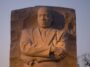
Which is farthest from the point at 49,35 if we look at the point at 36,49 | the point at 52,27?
the point at 36,49

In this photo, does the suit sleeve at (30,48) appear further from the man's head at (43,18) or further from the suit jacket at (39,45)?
the man's head at (43,18)

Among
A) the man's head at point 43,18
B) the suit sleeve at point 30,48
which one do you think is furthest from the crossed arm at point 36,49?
the man's head at point 43,18

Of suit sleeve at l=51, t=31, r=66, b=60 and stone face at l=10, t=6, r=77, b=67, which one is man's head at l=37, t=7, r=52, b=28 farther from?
suit sleeve at l=51, t=31, r=66, b=60

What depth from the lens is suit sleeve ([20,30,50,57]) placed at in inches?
72.4

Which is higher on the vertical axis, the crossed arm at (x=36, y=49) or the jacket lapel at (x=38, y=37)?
the jacket lapel at (x=38, y=37)

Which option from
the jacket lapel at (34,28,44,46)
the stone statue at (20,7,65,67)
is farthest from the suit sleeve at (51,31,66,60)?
the jacket lapel at (34,28,44,46)

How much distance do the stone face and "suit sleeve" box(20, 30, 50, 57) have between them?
0.18ft

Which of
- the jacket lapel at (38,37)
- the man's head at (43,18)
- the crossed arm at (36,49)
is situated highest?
the man's head at (43,18)

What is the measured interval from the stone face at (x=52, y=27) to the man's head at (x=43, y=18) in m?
0.03

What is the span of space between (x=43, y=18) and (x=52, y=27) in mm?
125

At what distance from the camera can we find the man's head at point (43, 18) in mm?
1920

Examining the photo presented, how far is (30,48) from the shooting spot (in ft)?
6.08

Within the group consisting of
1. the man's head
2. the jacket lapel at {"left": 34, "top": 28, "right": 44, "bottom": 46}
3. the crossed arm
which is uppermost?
the man's head

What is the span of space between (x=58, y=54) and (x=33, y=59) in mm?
233
